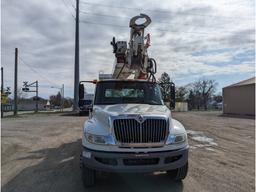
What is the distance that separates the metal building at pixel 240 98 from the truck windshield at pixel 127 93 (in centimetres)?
3268

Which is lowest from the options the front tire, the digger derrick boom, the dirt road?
the dirt road

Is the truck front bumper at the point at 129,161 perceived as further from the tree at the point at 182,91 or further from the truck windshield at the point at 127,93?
the tree at the point at 182,91

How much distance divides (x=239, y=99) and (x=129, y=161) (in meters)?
38.2

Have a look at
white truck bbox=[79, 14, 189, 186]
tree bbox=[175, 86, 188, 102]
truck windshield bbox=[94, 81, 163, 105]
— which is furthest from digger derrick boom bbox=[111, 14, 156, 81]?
tree bbox=[175, 86, 188, 102]

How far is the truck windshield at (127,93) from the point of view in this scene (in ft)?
24.1

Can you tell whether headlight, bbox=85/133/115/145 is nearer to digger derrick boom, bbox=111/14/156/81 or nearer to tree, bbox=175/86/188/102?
digger derrick boom, bbox=111/14/156/81

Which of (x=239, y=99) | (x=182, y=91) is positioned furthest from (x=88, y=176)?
(x=182, y=91)

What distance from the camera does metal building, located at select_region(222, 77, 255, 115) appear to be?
37.6 meters

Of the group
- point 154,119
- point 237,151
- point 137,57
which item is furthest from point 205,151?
point 154,119

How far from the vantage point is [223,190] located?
581 centimetres

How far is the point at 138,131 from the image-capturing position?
5.58m

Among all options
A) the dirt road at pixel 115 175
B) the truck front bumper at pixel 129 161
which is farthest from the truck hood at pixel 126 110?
the dirt road at pixel 115 175

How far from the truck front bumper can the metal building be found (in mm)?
34442

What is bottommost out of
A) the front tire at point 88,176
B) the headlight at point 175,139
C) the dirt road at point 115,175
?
the dirt road at point 115,175
